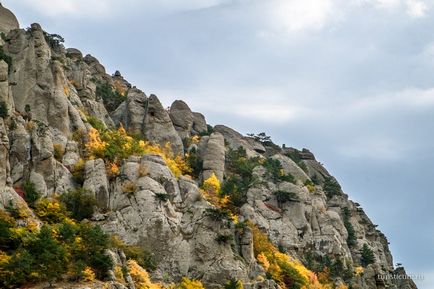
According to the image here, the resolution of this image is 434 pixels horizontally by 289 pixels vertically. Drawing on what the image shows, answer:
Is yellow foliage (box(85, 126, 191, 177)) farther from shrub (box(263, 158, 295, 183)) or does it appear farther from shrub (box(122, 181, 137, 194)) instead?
shrub (box(263, 158, 295, 183))

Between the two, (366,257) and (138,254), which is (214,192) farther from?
(366,257)

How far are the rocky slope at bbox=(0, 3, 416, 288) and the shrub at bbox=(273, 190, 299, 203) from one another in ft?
1.07

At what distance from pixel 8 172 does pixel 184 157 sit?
140ft

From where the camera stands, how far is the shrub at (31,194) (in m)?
60.3

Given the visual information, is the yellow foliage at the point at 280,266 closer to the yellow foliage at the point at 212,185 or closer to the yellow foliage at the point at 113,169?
the yellow foliage at the point at 212,185

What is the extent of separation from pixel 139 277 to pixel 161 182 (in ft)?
59.9

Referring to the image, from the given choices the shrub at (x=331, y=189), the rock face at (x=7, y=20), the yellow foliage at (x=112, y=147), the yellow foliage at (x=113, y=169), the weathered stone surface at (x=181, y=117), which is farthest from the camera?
the shrub at (x=331, y=189)

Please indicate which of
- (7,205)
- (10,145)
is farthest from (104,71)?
(7,205)

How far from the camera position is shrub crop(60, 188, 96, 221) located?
62966mm

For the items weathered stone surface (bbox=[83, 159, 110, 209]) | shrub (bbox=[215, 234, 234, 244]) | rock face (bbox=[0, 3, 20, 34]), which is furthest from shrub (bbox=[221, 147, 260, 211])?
rock face (bbox=[0, 3, 20, 34])

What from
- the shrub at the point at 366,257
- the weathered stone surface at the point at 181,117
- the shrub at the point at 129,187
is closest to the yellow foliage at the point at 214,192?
the shrub at the point at 129,187

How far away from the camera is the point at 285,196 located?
9762cm

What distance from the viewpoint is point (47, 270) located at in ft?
150

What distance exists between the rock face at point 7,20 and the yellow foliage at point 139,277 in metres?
52.8
